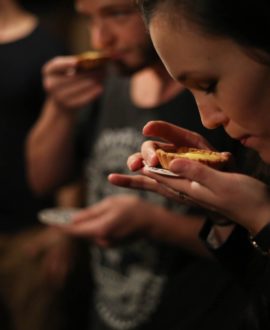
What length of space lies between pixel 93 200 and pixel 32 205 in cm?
35

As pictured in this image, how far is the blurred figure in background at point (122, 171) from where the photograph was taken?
1.00 m

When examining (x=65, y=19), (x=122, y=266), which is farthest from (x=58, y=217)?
(x=65, y=19)

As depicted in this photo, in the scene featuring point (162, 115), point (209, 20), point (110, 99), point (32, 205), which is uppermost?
point (209, 20)

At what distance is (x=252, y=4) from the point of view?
0.52 meters

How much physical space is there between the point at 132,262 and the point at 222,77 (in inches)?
26.7

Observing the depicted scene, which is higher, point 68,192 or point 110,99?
point 110,99

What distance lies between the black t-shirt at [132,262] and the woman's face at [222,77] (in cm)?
22

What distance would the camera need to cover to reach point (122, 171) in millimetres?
1086

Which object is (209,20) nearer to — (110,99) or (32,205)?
(110,99)

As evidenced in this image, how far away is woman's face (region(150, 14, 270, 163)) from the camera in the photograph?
562mm

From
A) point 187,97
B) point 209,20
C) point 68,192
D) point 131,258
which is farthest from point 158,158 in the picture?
point 68,192

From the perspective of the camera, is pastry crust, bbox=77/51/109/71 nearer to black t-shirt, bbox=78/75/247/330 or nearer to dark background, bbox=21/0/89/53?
black t-shirt, bbox=78/75/247/330

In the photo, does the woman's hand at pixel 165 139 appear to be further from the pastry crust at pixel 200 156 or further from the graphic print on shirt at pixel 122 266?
the graphic print on shirt at pixel 122 266

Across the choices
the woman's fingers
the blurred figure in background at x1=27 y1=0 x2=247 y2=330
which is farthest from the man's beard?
the woman's fingers
